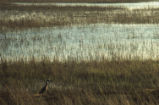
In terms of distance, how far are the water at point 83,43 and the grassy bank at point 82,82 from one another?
1211 millimetres

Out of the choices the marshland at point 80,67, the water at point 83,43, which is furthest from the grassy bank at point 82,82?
the water at point 83,43

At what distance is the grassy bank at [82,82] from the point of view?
6.51 metres

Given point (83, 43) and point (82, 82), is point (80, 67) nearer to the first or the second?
point (82, 82)

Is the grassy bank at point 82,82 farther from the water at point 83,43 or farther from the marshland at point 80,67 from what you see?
the water at point 83,43

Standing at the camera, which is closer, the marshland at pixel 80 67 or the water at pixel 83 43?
the marshland at pixel 80 67

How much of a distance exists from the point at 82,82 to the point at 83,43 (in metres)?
7.10

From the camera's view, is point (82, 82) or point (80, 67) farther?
point (80, 67)

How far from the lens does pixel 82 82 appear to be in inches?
320

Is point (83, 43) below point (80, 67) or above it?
below

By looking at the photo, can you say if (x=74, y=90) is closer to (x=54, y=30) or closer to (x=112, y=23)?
(x=54, y=30)

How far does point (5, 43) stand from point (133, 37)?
22.9ft

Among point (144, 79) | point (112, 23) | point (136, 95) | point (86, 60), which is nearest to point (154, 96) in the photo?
point (136, 95)

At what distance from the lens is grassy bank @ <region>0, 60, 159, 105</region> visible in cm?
651

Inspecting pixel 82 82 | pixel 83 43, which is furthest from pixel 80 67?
pixel 83 43
